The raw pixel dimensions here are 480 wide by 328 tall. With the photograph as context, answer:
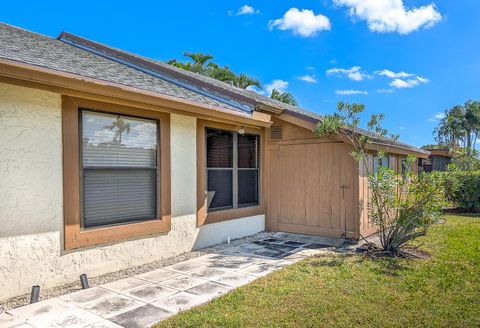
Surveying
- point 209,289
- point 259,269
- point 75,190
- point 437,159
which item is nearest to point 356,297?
point 259,269

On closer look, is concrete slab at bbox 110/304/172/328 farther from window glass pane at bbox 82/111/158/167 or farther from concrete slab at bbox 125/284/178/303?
window glass pane at bbox 82/111/158/167

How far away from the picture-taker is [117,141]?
16.9ft

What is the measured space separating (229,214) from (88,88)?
161 inches

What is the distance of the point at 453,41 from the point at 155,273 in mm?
14387

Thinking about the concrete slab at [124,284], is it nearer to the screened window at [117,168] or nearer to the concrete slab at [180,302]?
the concrete slab at [180,302]

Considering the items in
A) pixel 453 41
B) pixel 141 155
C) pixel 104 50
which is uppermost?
pixel 453 41

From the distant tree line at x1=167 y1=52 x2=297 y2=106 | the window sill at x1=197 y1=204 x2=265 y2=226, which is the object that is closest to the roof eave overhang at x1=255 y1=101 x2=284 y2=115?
the window sill at x1=197 y1=204 x2=265 y2=226

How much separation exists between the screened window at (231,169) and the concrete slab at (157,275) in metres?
2.04

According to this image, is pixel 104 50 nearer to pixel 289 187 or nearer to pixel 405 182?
pixel 289 187

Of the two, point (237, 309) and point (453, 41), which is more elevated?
point (453, 41)

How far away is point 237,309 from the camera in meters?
3.67

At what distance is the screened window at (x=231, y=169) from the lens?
23.2 ft

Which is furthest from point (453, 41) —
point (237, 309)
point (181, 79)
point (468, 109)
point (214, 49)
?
point (468, 109)

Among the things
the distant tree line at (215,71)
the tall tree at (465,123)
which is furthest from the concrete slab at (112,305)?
the tall tree at (465,123)
